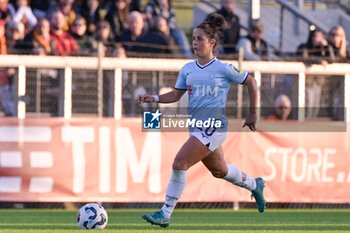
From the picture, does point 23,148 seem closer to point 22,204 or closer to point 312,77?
point 22,204

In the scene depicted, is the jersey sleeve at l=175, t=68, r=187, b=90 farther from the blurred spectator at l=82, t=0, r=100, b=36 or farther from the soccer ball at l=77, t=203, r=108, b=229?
the blurred spectator at l=82, t=0, r=100, b=36

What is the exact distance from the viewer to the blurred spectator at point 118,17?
16500 mm

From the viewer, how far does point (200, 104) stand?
31.9 ft

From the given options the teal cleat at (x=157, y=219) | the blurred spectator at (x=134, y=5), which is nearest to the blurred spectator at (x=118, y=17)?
the blurred spectator at (x=134, y=5)

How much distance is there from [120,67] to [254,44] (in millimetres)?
3062

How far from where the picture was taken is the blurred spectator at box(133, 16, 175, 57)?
15.4 m

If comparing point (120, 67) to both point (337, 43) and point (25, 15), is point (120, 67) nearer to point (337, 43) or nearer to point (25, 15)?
point (25, 15)

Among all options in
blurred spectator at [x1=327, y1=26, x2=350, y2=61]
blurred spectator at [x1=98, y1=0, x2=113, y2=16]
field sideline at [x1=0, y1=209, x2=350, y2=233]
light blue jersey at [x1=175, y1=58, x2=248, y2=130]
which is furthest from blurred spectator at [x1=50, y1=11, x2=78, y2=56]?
light blue jersey at [x1=175, y1=58, x2=248, y2=130]

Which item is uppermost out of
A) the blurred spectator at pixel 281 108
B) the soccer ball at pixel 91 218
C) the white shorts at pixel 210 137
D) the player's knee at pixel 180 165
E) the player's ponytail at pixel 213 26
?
the player's ponytail at pixel 213 26

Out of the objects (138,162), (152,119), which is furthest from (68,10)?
(138,162)

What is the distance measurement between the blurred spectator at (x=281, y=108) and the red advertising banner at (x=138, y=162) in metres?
0.47

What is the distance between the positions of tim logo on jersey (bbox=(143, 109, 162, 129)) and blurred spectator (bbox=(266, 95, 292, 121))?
1952mm

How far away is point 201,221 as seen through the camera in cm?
1161

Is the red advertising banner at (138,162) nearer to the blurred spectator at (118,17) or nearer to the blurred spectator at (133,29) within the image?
the blurred spectator at (133,29)
